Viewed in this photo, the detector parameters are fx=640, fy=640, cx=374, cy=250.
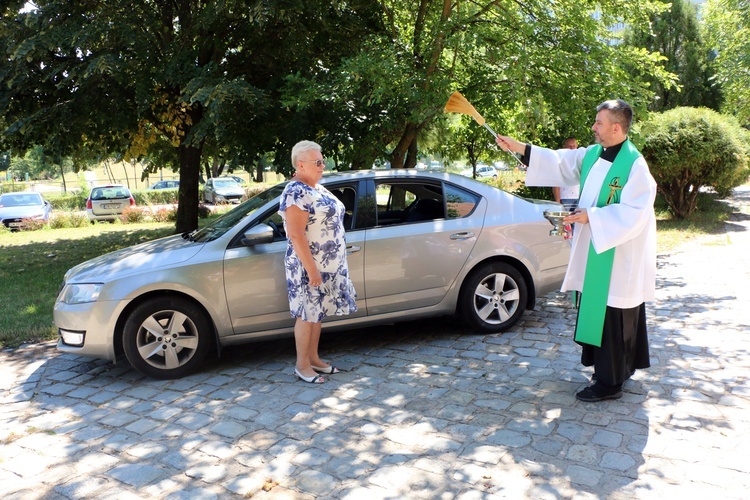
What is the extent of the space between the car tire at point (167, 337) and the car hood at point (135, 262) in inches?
11.7

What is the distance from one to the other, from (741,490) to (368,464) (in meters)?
1.96

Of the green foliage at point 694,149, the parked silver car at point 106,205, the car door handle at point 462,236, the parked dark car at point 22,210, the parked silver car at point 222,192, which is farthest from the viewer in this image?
the parked silver car at point 222,192

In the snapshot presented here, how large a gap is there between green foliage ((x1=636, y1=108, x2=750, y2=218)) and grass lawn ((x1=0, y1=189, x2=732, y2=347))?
3.42 ft

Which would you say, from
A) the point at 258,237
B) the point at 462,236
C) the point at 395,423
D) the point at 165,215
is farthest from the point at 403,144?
the point at 165,215

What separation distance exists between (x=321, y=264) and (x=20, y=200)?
20.7 metres

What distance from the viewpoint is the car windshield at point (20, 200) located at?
70.6ft

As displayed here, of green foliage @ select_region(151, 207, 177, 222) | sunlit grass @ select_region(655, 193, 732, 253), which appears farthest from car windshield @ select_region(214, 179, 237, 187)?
sunlit grass @ select_region(655, 193, 732, 253)

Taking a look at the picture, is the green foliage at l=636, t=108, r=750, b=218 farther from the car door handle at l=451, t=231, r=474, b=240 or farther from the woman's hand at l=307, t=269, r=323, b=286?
the woman's hand at l=307, t=269, r=323, b=286

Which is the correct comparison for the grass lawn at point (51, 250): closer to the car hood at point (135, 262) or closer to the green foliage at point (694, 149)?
the green foliage at point (694, 149)

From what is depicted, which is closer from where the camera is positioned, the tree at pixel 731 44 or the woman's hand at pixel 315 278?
the woman's hand at pixel 315 278

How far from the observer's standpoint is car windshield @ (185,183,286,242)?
562 centimetres

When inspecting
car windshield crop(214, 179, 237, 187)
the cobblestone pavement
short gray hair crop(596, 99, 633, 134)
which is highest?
short gray hair crop(596, 99, 633, 134)

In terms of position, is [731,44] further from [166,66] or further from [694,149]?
[166,66]

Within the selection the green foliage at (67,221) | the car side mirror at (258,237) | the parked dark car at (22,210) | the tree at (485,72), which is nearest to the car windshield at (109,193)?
the green foliage at (67,221)
